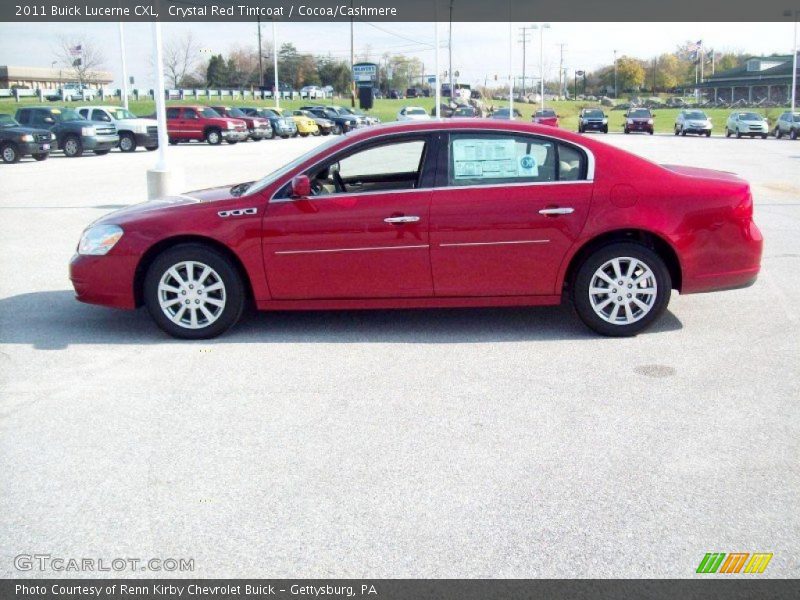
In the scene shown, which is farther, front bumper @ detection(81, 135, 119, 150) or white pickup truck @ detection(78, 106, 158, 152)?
white pickup truck @ detection(78, 106, 158, 152)

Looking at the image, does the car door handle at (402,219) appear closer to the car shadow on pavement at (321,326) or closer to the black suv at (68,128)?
the car shadow on pavement at (321,326)

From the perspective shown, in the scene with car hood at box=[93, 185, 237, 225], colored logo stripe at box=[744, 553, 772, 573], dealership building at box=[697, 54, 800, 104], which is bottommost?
colored logo stripe at box=[744, 553, 772, 573]

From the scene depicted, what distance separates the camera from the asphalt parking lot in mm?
3688

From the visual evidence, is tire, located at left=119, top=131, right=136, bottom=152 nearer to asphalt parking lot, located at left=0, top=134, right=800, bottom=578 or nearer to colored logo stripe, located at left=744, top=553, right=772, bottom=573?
asphalt parking lot, located at left=0, top=134, right=800, bottom=578

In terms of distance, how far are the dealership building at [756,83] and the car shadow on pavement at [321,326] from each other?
10053 centimetres

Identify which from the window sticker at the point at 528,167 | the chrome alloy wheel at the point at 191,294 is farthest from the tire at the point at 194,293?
the window sticker at the point at 528,167

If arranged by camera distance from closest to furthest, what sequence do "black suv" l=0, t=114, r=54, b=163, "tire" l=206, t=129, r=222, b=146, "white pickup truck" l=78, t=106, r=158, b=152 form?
"black suv" l=0, t=114, r=54, b=163, "white pickup truck" l=78, t=106, r=158, b=152, "tire" l=206, t=129, r=222, b=146

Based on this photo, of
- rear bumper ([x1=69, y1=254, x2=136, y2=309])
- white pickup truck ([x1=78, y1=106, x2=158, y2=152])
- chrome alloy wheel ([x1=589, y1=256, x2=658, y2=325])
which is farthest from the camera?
white pickup truck ([x1=78, y1=106, x2=158, y2=152])

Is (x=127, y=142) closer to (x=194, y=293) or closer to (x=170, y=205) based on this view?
(x=170, y=205)

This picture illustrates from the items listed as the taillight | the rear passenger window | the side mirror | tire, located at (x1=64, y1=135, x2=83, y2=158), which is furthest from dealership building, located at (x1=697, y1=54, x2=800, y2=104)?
the side mirror

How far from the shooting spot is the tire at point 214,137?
41969 millimetres

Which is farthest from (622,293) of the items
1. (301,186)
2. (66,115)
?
(66,115)

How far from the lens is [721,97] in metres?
115

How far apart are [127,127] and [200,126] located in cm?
714
